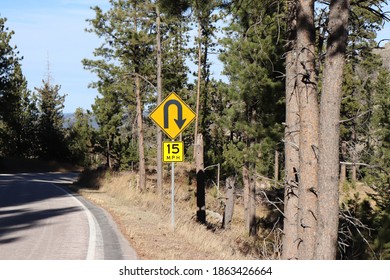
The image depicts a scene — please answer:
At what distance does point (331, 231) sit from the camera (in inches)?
304

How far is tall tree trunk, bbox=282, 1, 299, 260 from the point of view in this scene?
31.3 ft

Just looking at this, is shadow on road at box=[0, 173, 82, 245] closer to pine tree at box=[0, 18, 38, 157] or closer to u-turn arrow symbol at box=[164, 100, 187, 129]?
u-turn arrow symbol at box=[164, 100, 187, 129]

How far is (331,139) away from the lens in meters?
7.68

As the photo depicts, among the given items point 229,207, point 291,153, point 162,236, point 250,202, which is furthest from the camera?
point 229,207

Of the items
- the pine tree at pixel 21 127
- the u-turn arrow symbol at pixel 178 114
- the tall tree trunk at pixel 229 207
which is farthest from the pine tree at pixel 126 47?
the pine tree at pixel 21 127

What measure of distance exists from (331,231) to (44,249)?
494 centimetres

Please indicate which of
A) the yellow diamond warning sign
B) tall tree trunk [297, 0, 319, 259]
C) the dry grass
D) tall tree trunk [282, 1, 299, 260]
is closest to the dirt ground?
the dry grass

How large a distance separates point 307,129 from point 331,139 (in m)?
0.97

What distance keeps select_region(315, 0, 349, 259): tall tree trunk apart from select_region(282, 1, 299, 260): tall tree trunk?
→ 1506 millimetres

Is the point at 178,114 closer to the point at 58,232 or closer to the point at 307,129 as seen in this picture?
the point at 58,232

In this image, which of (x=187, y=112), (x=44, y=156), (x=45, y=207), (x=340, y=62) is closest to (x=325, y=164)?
(x=340, y=62)

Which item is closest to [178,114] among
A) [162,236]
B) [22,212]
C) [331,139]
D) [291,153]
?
[162,236]

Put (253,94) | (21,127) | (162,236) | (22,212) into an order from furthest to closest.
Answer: (21,127) < (253,94) < (22,212) < (162,236)
